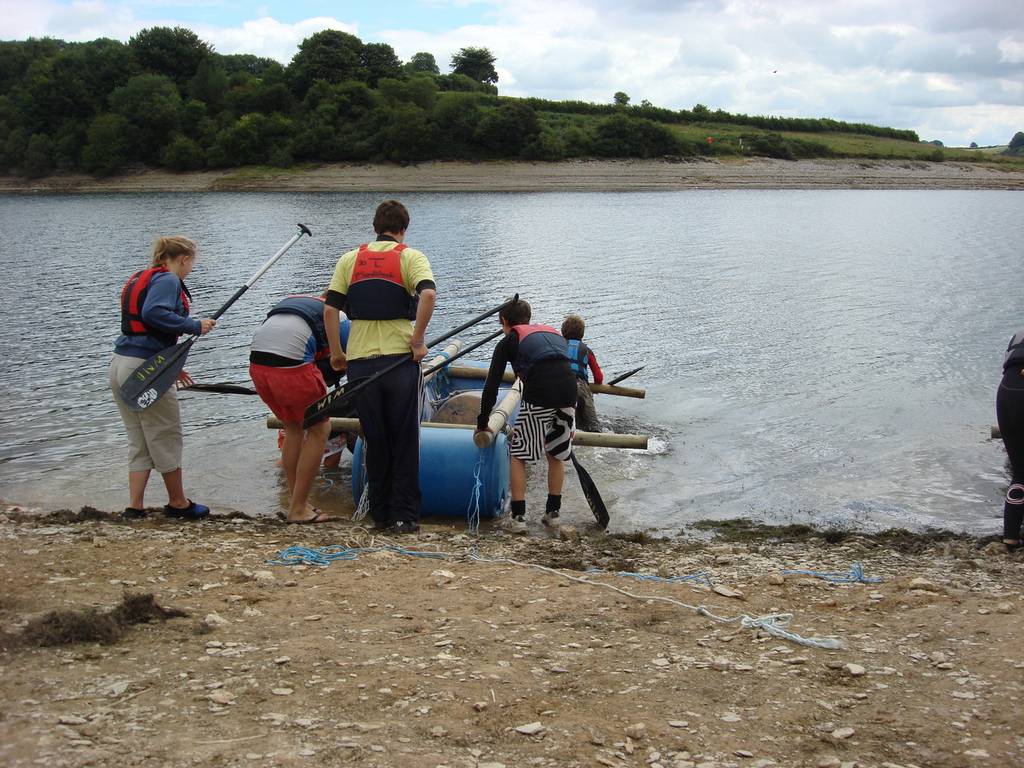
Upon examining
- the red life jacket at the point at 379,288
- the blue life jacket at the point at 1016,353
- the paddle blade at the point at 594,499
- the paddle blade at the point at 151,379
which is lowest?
the paddle blade at the point at 594,499

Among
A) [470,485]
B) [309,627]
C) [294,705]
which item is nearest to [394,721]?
[294,705]

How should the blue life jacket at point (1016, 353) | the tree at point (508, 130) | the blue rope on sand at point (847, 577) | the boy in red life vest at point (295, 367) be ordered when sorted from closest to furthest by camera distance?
the blue rope on sand at point (847, 577)
the blue life jacket at point (1016, 353)
the boy in red life vest at point (295, 367)
the tree at point (508, 130)

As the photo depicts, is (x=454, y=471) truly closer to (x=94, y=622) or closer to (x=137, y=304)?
(x=137, y=304)

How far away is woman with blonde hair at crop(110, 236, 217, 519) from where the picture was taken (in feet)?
22.8

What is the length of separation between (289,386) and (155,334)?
41.4 inches

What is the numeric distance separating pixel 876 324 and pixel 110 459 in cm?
1518

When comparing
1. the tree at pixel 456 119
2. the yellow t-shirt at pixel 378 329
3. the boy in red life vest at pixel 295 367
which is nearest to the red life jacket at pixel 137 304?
the boy in red life vest at pixel 295 367

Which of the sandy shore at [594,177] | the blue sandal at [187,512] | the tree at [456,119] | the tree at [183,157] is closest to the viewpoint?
the blue sandal at [187,512]

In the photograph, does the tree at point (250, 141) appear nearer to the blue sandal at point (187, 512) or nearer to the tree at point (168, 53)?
the tree at point (168, 53)

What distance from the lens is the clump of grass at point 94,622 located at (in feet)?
14.9

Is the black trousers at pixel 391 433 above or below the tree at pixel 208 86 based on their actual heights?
below

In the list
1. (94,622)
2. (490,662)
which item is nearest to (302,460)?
(94,622)

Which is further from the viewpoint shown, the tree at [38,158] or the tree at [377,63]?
the tree at [377,63]

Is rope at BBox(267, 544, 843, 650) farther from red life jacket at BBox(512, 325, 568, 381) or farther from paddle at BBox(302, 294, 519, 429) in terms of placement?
red life jacket at BBox(512, 325, 568, 381)
